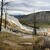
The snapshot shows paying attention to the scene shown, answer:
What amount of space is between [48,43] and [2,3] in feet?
109

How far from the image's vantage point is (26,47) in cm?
2191

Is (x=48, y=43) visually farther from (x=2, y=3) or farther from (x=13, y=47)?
(x=2, y=3)

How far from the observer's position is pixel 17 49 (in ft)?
68.2

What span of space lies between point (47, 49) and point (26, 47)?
1.81 meters

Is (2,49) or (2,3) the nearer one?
(2,49)

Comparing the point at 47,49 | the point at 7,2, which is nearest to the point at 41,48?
the point at 47,49

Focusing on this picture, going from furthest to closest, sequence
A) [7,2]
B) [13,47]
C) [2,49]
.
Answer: [7,2]
[13,47]
[2,49]

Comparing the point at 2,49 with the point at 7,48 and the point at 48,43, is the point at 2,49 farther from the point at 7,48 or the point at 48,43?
the point at 48,43

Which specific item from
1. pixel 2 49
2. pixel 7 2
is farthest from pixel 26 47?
pixel 7 2

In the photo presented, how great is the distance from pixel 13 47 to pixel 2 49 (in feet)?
5.08

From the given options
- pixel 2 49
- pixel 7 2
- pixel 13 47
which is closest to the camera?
pixel 2 49

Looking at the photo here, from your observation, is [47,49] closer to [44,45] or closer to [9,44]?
[44,45]

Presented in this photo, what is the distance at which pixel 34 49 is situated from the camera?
2123 cm

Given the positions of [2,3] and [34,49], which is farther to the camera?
[2,3]
